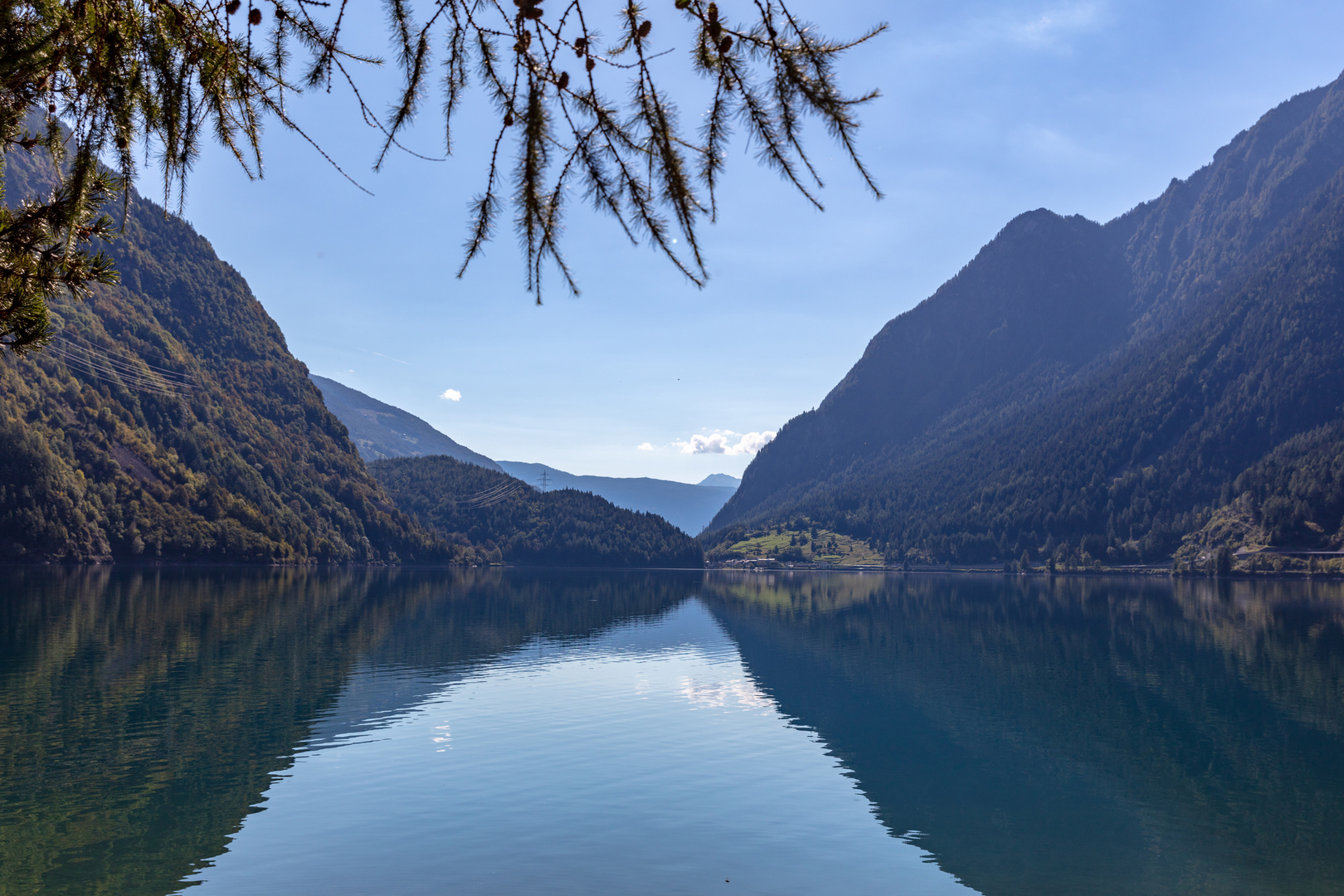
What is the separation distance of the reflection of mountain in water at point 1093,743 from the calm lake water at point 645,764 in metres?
0.19

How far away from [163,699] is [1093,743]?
45749 mm

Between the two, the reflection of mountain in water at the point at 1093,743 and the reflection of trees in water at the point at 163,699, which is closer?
the reflection of trees in water at the point at 163,699

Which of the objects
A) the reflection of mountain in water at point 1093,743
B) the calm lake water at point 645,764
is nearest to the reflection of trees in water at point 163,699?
the calm lake water at point 645,764

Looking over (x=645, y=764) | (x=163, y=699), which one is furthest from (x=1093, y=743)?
(x=163, y=699)

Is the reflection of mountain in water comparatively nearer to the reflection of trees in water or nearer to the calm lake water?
the calm lake water

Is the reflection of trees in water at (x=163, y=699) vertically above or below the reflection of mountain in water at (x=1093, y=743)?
above

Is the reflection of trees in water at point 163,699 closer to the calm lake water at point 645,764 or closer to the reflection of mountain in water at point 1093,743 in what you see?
the calm lake water at point 645,764

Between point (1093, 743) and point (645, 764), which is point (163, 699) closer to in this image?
point (645, 764)

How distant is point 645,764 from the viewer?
109 feet

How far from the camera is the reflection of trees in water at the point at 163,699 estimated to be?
75.4 ft

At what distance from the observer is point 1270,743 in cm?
3966

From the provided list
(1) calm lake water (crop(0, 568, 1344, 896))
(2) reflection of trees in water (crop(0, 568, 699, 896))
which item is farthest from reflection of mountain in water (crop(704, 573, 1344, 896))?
(2) reflection of trees in water (crop(0, 568, 699, 896))

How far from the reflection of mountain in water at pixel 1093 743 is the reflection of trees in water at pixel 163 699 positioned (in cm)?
2245

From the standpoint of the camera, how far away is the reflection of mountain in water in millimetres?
25297
